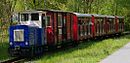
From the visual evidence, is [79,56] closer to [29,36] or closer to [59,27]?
[29,36]

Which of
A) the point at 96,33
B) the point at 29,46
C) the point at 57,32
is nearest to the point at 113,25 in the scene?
the point at 96,33

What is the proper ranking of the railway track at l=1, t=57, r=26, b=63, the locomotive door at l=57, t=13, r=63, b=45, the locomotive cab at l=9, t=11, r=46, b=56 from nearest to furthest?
the railway track at l=1, t=57, r=26, b=63
the locomotive cab at l=9, t=11, r=46, b=56
the locomotive door at l=57, t=13, r=63, b=45

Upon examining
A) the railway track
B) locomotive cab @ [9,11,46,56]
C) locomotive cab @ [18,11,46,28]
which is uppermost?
locomotive cab @ [18,11,46,28]

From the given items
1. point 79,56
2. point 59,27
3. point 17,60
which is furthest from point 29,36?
point 59,27

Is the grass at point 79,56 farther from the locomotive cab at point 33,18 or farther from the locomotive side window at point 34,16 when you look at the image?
the locomotive side window at point 34,16

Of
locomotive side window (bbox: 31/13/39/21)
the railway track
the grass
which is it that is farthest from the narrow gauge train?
the grass

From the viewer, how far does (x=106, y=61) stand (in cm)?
1636

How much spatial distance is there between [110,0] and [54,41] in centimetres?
4354

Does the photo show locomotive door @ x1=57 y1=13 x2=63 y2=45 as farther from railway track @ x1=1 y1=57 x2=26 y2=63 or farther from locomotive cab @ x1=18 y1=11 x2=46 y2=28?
railway track @ x1=1 y1=57 x2=26 y2=63

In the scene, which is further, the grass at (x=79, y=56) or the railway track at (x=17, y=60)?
the railway track at (x=17, y=60)

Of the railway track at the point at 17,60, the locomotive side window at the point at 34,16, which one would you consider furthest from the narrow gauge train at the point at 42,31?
the railway track at the point at 17,60

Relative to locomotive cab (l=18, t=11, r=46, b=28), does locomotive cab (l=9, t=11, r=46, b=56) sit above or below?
below

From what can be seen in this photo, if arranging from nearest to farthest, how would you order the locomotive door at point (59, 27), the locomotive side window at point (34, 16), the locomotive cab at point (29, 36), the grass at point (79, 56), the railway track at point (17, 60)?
the grass at point (79, 56) → the railway track at point (17, 60) → the locomotive cab at point (29, 36) → the locomotive side window at point (34, 16) → the locomotive door at point (59, 27)

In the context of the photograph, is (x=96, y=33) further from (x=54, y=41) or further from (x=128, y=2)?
(x=128, y=2)
